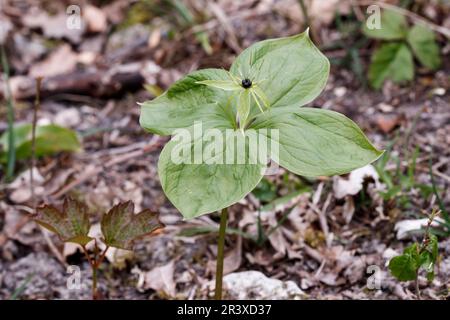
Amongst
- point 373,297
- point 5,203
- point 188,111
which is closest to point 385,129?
point 373,297

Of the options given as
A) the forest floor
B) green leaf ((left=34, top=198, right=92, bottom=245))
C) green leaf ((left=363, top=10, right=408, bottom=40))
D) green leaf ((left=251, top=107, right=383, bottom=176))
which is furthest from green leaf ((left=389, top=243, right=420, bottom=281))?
green leaf ((left=363, top=10, right=408, bottom=40))

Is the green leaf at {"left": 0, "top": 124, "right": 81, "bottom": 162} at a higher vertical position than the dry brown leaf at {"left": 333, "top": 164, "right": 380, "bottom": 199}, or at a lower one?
higher

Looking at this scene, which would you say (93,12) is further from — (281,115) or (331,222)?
(281,115)

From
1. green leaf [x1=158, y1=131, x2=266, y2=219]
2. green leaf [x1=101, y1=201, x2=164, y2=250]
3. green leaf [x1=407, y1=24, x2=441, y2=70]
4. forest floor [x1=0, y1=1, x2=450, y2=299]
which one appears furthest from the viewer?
green leaf [x1=407, y1=24, x2=441, y2=70]

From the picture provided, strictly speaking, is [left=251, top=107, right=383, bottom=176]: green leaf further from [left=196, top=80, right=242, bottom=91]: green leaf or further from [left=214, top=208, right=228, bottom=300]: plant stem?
[left=214, top=208, right=228, bottom=300]: plant stem

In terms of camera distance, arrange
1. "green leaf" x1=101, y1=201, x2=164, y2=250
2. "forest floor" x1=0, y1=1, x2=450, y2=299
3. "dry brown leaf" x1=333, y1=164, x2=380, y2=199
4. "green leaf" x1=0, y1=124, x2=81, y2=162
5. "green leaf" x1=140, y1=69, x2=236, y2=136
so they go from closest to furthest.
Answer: "green leaf" x1=140, y1=69, x2=236, y2=136 < "green leaf" x1=101, y1=201, x2=164, y2=250 < "forest floor" x1=0, y1=1, x2=450, y2=299 < "dry brown leaf" x1=333, y1=164, x2=380, y2=199 < "green leaf" x1=0, y1=124, x2=81, y2=162

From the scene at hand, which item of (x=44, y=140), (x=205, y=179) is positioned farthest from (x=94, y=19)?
(x=205, y=179)

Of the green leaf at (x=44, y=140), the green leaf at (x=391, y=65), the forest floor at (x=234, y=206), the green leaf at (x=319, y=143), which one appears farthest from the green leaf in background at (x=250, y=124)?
the green leaf at (x=391, y=65)
